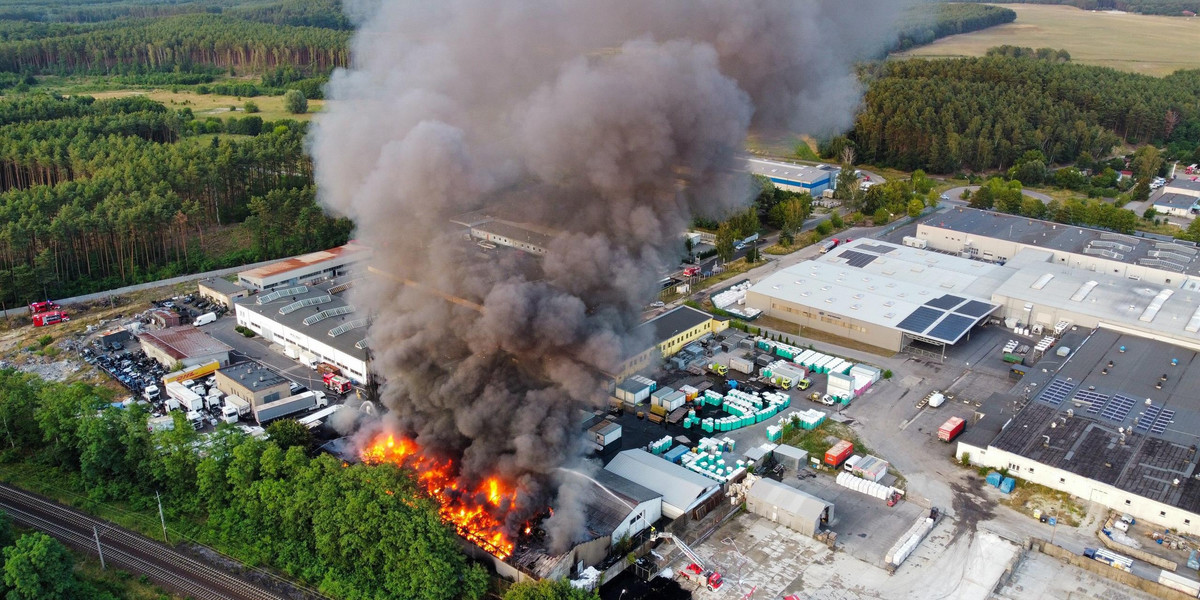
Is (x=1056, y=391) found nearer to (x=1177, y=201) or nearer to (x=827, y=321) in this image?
(x=827, y=321)

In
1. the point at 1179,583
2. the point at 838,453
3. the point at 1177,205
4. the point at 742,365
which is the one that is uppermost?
the point at 1177,205

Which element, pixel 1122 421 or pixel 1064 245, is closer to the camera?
pixel 1122 421

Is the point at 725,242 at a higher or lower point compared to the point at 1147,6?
lower

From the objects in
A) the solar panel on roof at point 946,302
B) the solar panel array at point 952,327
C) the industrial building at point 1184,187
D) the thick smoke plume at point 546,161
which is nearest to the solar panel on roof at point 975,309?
the solar panel on roof at point 946,302

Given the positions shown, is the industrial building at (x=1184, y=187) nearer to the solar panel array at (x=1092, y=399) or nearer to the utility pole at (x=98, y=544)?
the solar panel array at (x=1092, y=399)

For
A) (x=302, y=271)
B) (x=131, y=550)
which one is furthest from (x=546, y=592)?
(x=302, y=271)

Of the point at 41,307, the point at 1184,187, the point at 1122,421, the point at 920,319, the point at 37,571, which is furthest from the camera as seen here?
the point at 1184,187

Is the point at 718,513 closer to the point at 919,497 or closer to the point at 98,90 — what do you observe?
the point at 919,497

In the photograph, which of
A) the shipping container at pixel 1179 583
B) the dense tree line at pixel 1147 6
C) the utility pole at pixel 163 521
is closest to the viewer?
the shipping container at pixel 1179 583
